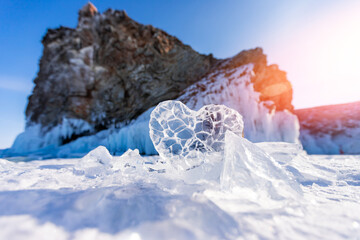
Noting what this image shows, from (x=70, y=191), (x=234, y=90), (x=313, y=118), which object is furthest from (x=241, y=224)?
(x=313, y=118)

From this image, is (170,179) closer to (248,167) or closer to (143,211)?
(143,211)

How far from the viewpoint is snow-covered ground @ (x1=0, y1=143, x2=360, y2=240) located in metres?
0.49

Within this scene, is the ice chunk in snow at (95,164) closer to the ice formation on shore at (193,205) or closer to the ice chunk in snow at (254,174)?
the ice formation on shore at (193,205)

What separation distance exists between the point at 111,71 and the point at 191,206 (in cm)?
959

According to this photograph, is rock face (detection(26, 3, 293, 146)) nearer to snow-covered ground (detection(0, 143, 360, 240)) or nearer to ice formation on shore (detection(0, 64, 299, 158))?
ice formation on shore (detection(0, 64, 299, 158))

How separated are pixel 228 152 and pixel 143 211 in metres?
0.53

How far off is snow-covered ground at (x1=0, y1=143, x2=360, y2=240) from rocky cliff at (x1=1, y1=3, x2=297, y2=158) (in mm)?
6881

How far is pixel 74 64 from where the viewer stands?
8336mm

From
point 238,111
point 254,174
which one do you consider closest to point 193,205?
point 254,174

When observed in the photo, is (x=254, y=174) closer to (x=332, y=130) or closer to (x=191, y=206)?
(x=191, y=206)

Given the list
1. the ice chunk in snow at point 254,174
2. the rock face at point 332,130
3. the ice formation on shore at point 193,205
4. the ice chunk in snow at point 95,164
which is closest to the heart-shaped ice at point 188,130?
the ice formation on shore at point 193,205

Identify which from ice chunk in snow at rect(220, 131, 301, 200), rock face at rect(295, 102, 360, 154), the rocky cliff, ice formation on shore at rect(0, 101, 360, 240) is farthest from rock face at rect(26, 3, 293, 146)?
ice chunk in snow at rect(220, 131, 301, 200)

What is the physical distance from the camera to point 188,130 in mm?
1373

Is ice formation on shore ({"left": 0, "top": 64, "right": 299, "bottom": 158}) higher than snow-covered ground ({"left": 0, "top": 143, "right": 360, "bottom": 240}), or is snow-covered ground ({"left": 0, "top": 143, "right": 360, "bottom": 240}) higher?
ice formation on shore ({"left": 0, "top": 64, "right": 299, "bottom": 158})
